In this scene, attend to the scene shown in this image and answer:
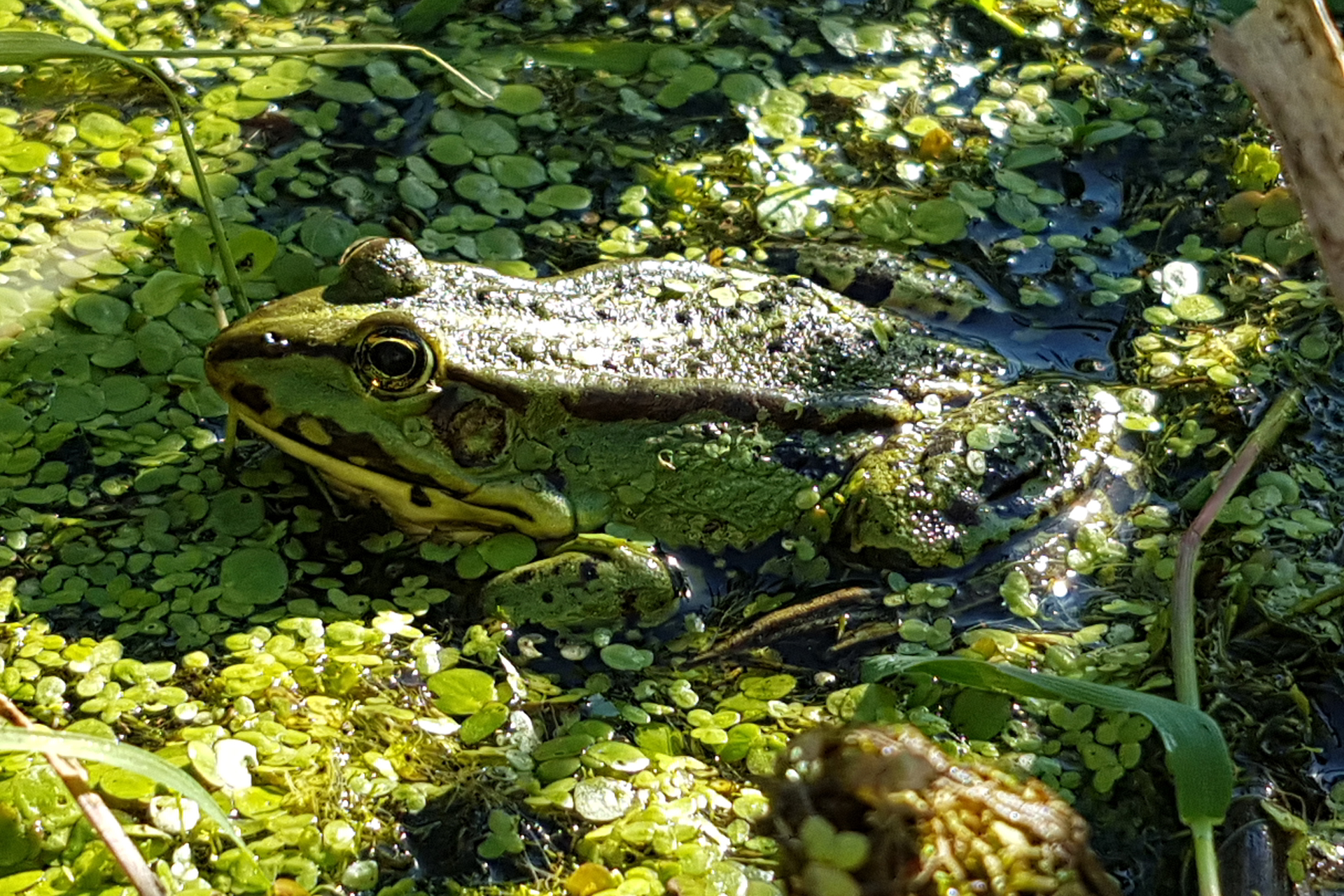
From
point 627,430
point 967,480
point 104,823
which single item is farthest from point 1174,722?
point 104,823

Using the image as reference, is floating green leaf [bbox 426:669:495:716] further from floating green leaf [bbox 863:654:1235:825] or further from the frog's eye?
floating green leaf [bbox 863:654:1235:825]

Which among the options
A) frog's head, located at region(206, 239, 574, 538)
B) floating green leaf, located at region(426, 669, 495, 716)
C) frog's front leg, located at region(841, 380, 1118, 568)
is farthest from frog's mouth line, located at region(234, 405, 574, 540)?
frog's front leg, located at region(841, 380, 1118, 568)

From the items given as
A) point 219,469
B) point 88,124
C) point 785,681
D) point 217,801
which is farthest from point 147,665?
point 88,124

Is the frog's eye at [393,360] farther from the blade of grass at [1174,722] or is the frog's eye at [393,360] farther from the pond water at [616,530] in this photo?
the blade of grass at [1174,722]

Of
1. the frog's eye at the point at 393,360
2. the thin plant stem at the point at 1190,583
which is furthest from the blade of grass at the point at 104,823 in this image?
the thin plant stem at the point at 1190,583

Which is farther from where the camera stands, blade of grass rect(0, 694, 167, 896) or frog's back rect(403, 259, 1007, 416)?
frog's back rect(403, 259, 1007, 416)

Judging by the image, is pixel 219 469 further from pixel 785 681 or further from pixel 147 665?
pixel 785 681

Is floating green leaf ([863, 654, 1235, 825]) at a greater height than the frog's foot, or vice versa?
floating green leaf ([863, 654, 1235, 825])

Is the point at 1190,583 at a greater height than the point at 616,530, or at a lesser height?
greater

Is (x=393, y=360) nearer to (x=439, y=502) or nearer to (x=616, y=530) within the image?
(x=439, y=502)
